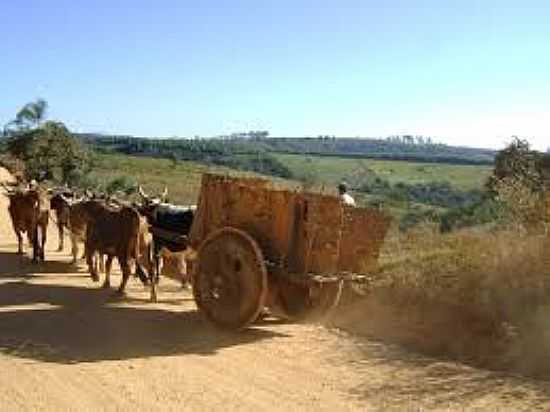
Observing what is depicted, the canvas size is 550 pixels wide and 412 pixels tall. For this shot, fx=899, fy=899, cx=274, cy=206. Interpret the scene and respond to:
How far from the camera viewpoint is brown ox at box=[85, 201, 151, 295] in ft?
46.3

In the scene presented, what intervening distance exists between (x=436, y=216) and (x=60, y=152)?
29433 mm

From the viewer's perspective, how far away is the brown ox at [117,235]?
14117 millimetres

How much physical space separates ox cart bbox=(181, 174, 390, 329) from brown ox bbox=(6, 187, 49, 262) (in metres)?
6.31

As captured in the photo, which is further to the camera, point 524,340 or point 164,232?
point 164,232

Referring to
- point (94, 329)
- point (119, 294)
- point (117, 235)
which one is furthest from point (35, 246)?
point (94, 329)

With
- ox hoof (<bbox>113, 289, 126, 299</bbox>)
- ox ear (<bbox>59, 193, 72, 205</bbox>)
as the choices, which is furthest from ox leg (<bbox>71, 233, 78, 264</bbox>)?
ox hoof (<bbox>113, 289, 126, 299</bbox>)

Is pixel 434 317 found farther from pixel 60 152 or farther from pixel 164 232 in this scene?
pixel 60 152

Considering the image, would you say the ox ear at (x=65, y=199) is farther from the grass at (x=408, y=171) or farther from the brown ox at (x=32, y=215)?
the grass at (x=408, y=171)

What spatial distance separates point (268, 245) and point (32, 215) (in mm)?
7780

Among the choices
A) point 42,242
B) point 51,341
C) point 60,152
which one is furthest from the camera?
point 60,152

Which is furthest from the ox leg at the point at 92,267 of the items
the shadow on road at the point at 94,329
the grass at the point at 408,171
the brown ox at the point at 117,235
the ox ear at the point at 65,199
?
the grass at the point at 408,171

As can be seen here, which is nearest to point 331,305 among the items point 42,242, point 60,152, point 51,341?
point 51,341

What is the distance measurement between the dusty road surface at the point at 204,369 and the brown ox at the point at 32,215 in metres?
4.19

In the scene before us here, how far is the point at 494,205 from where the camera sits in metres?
20.0
